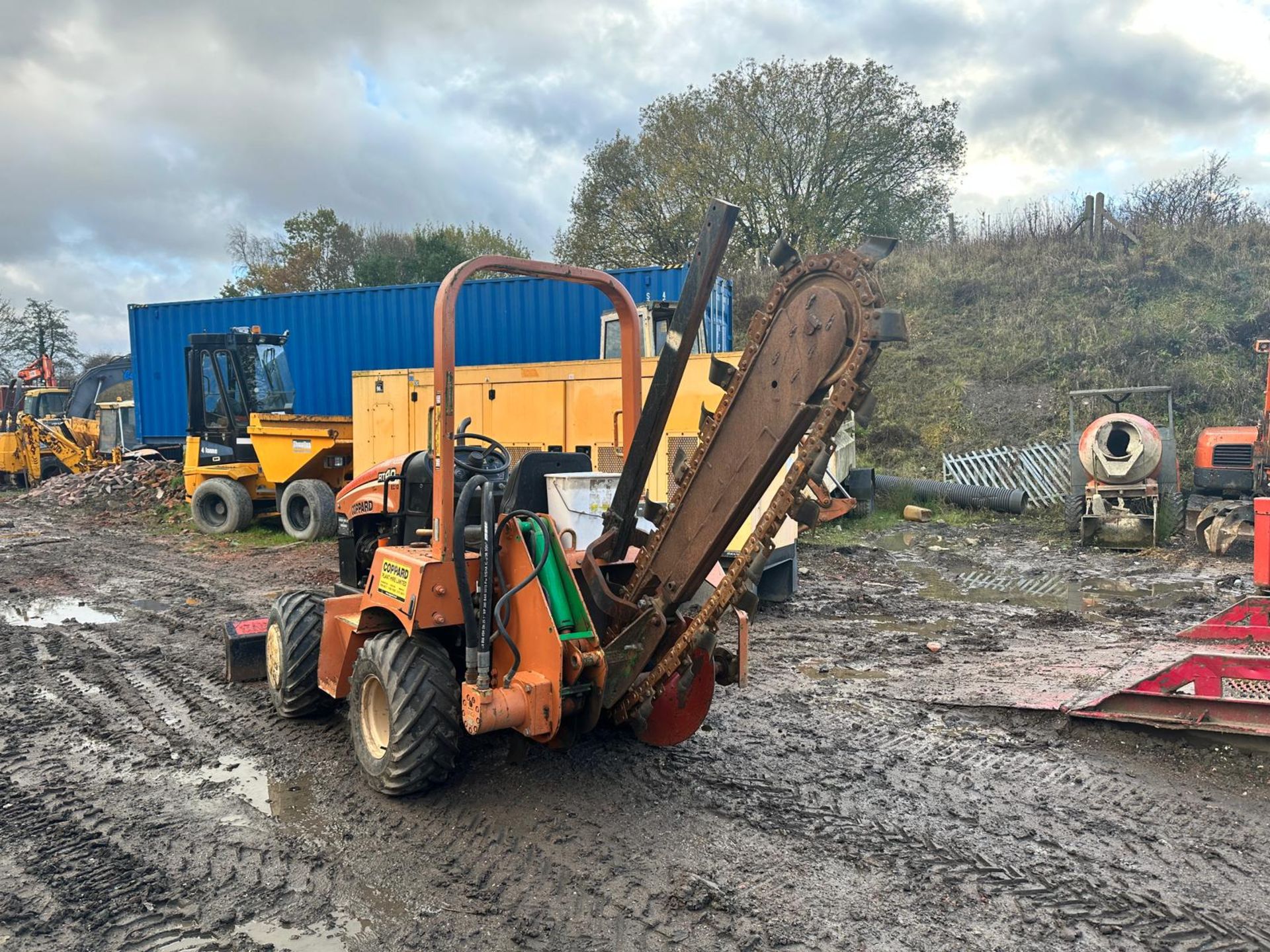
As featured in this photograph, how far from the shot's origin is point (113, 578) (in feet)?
32.7

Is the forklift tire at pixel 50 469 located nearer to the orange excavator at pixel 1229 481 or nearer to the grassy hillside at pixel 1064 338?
the grassy hillside at pixel 1064 338

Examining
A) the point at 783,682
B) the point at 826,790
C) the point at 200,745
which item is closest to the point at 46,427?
the point at 200,745

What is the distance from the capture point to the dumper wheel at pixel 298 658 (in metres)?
4.86

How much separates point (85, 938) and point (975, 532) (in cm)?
1180

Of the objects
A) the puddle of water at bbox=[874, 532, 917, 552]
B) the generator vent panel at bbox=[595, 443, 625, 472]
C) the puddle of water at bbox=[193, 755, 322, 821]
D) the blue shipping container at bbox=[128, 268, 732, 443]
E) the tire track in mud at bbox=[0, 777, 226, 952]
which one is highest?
the blue shipping container at bbox=[128, 268, 732, 443]

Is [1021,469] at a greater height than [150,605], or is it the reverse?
[1021,469]

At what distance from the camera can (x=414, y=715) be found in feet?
12.2

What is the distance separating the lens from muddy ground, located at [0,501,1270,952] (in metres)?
2.99

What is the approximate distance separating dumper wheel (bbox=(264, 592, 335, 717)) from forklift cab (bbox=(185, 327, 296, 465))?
8998 millimetres

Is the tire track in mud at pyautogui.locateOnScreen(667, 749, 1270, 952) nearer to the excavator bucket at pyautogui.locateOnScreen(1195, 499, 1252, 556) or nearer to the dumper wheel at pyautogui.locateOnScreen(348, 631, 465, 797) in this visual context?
the dumper wheel at pyautogui.locateOnScreen(348, 631, 465, 797)

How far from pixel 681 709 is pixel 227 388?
1129cm

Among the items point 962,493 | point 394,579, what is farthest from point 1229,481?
point 394,579

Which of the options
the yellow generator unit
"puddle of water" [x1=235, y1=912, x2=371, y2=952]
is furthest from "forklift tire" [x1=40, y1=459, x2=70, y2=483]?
"puddle of water" [x1=235, y1=912, x2=371, y2=952]

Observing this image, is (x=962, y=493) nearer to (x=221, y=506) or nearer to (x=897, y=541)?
(x=897, y=541)
